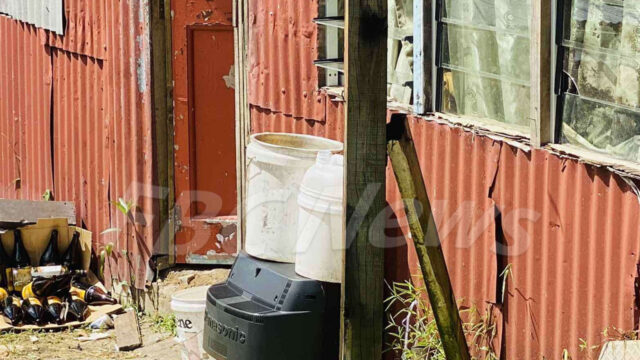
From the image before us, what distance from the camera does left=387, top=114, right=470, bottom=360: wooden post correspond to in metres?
3.95

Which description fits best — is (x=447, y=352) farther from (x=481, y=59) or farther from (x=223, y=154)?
(x=223, y=154)

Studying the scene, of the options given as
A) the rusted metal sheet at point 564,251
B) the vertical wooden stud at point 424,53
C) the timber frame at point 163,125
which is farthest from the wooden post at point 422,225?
the timber frame at point 163,125

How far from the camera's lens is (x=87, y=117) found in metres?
9.51

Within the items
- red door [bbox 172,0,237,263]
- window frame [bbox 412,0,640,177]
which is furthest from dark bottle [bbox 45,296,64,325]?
window frame [bbox 412,0,640,177]

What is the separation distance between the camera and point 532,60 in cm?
503

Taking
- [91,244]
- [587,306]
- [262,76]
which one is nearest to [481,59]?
[587,306]

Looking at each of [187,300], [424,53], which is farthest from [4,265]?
[424,53]

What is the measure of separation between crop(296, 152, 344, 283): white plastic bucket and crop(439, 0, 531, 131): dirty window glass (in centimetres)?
71

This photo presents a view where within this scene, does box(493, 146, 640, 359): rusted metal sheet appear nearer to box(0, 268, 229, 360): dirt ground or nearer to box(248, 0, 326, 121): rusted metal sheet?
box(248, 0, 326, 121): rusted metal sheet

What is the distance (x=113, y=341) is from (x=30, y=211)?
188cm

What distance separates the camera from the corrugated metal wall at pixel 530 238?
4.61 metres

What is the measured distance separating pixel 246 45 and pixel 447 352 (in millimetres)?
4176

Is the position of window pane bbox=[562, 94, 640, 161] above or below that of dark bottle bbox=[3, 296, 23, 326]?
above

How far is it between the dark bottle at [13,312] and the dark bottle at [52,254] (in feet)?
2.24
